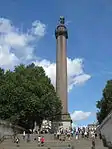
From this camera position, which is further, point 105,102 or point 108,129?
point 105,102

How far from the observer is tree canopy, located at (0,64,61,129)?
225 feet

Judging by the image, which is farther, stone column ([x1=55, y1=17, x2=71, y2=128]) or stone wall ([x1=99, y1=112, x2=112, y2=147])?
stone column ([x1=55, y1=17, x2=71, y2=128])

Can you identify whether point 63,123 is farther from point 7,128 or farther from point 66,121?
point 7,128

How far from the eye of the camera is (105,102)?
88875mm

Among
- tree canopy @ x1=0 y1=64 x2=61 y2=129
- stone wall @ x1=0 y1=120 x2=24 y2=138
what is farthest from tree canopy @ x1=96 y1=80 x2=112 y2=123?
stone wall @ x1=0 y1=120 x2=24 y2=138

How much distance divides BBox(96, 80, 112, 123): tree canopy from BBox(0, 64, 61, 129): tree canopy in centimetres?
1419

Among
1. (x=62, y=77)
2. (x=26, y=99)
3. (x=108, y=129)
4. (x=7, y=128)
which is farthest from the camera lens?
(x=62, y=77)

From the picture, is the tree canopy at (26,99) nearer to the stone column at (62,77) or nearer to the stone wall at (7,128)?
the stone wall at (7,128)

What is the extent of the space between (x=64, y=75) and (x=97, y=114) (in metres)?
15.2

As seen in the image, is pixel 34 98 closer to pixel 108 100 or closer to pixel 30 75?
pixel 30 75

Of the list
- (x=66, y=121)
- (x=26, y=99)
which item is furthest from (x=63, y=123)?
(x=26, y=99)

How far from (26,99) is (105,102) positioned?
25331 mm

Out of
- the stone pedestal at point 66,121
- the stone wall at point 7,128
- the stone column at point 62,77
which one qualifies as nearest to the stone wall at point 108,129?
the stone wall at point 7,128

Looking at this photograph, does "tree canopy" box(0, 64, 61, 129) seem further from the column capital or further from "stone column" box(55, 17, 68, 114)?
the column capital
